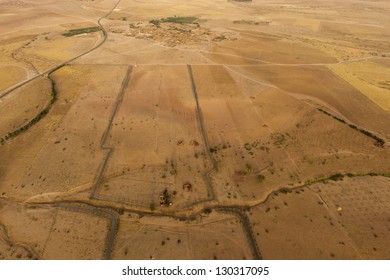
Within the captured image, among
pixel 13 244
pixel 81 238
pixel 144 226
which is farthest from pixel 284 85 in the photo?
pixel 13 244

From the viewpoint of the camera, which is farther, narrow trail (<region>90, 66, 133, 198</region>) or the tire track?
narrow trail (<region>90, 66, 133, 198</region>)

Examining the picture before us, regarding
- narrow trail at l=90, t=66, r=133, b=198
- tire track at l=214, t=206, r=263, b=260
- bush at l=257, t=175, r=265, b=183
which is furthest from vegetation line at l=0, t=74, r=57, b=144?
bush at l=257, t=175, r=265, b=183

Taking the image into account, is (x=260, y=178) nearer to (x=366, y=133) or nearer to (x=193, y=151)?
(x=193, y=151)

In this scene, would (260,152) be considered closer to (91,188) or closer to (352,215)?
(352,215)

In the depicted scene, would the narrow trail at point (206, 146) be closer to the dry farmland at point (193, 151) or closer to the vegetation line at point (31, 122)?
the dry farmland at point (193, 151)

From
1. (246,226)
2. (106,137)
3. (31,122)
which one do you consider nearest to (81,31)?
(31,122)

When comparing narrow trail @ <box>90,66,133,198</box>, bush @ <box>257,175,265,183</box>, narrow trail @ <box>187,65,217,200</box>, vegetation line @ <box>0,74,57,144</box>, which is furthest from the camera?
vegetation line @ <box>0,74,57,144</box>

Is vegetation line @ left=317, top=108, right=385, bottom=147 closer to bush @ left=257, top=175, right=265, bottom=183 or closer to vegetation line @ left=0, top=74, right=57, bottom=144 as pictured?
bush @ left=257, top=175, right=265, bottom=183

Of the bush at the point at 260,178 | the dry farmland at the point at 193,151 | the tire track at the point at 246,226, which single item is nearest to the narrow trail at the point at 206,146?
the dry farmland at the point at 193,151
